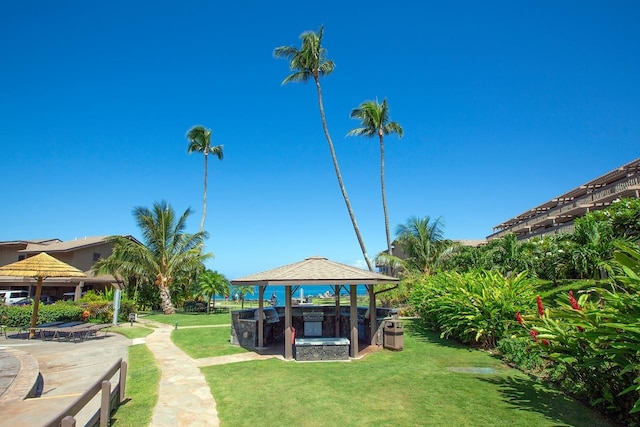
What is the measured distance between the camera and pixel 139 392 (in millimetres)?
7949

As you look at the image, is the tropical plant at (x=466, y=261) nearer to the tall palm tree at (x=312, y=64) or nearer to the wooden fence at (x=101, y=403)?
the tall palm tree at (x=312, y=64)

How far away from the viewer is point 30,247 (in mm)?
34531

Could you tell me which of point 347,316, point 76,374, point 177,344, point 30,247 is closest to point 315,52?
point 347,316

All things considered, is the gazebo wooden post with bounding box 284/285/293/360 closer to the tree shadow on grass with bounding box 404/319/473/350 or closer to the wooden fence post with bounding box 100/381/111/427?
the tree shadow on grass with bounding box 404/319/473/350

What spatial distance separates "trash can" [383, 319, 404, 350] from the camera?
40.3 feet

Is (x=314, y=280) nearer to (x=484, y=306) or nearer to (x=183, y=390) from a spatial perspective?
(x=183, y=390)

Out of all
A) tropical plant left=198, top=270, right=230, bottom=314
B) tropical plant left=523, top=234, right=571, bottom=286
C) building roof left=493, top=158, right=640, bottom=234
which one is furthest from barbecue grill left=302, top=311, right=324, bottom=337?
building roof left=493, top=158, right=640, bottom=234

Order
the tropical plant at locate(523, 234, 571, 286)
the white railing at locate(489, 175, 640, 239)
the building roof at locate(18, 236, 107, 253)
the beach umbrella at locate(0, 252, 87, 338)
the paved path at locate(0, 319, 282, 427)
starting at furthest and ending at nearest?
1. the building roof at locate(18, 236, 107, 253)
2. the white railing at locate(489, 175, 640, 239)
3. the tropical plant at locate(523, 234, 571, 286)
4. the beach umbrella at locate(0, 252, 87, 338)
5. the paved path at locate(0, 319, 282, 427)

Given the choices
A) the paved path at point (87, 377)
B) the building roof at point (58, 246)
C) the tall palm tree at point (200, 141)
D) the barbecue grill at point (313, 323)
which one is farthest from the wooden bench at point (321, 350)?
the tall palm tree at point (200, 141)

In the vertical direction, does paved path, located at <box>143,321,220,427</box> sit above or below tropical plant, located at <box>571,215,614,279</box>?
below

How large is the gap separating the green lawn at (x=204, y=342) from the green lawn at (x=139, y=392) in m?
1.45

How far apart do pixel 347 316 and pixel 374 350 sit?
2677 mm

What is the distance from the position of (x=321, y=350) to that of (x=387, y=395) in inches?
145

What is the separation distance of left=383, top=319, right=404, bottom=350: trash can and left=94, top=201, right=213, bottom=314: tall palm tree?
20282 mm
